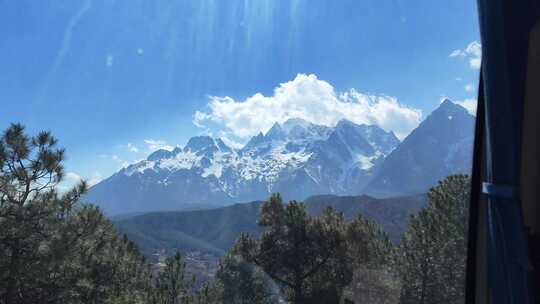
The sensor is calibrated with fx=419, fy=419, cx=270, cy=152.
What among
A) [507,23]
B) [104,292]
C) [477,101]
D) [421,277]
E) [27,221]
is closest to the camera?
[507,23]

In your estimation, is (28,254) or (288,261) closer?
(28,254)

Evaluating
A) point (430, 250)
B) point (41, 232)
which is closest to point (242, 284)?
point (430, 250)

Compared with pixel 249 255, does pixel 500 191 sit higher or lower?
higher

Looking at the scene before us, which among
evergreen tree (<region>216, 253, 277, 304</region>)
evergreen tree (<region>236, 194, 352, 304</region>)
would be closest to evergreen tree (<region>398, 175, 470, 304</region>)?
evergreen tree (<region>236, 194, 352, 304</region>)

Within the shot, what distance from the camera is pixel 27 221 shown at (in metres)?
6.96

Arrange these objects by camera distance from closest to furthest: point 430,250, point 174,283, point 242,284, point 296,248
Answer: point 430,250 → point 174,283 → point 242,284 → point 296,248

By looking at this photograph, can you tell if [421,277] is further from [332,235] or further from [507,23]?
[507,23]

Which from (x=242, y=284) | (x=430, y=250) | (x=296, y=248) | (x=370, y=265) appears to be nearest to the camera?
(x=430, y=250)

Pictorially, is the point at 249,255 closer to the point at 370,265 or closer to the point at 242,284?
the point at 242,284

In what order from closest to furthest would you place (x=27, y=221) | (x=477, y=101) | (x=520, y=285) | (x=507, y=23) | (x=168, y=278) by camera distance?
1. (x=520, y=285)
2. (x=507, y=23)
3. (x=477, y=101)
4. (x=27, y=221)
5. (x=168, y=278)

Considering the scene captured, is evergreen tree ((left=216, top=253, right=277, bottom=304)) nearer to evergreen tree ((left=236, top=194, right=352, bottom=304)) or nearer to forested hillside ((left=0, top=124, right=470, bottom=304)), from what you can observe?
forested hillside ((left=0, top=124, right=470, bottom=304))

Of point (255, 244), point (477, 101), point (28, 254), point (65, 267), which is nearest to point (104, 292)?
point (65, 267)

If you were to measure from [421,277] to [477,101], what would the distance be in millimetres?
7667

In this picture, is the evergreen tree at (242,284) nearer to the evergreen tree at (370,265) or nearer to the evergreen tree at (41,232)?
the evergreen tree at (370,265)
